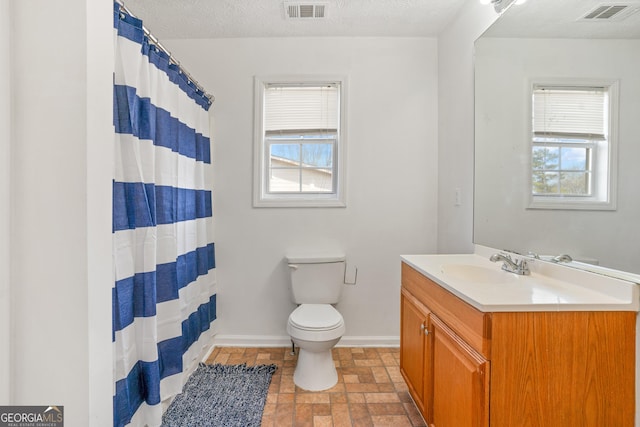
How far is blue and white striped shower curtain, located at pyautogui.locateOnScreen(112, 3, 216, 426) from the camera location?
120 cm

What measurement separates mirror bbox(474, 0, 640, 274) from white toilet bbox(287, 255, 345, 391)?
3.31ft

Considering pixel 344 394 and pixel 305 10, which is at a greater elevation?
pixel 305 10

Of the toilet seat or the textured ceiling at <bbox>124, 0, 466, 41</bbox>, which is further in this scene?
the textured ceiling at <bbox>124, 0, 466, 41</bbox>

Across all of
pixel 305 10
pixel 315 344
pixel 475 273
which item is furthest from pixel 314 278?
pixel 305 10

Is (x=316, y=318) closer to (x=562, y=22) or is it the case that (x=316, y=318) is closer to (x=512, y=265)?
(x=512, y=265)

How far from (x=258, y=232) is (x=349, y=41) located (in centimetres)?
169

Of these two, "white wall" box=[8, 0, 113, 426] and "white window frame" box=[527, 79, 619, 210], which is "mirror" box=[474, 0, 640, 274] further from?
"white wall" box=[8, 0, 113, 426]

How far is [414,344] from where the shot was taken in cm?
153

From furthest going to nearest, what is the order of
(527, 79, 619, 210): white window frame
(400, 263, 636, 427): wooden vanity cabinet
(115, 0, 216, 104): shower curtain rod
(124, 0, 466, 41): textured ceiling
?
1. (124, 0, 466, 41): textured ceiling
2. (115, 0, 216, 104): shower curtain rod
3. (527, 79, 619, 210): white window frame
4. (400, 263, 636, 427): wooden vanity cabinet

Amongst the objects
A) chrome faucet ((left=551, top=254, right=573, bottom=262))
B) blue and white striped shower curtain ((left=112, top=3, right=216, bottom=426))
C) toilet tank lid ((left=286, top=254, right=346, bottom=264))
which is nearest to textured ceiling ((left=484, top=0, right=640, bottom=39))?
chrome faucet ((left=551, top=254, right=573, bottom=262))

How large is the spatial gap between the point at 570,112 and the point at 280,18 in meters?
1.86

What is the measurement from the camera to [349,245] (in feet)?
7.66

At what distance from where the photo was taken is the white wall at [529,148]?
99cm

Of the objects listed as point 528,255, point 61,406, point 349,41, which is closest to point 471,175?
point 528,255
